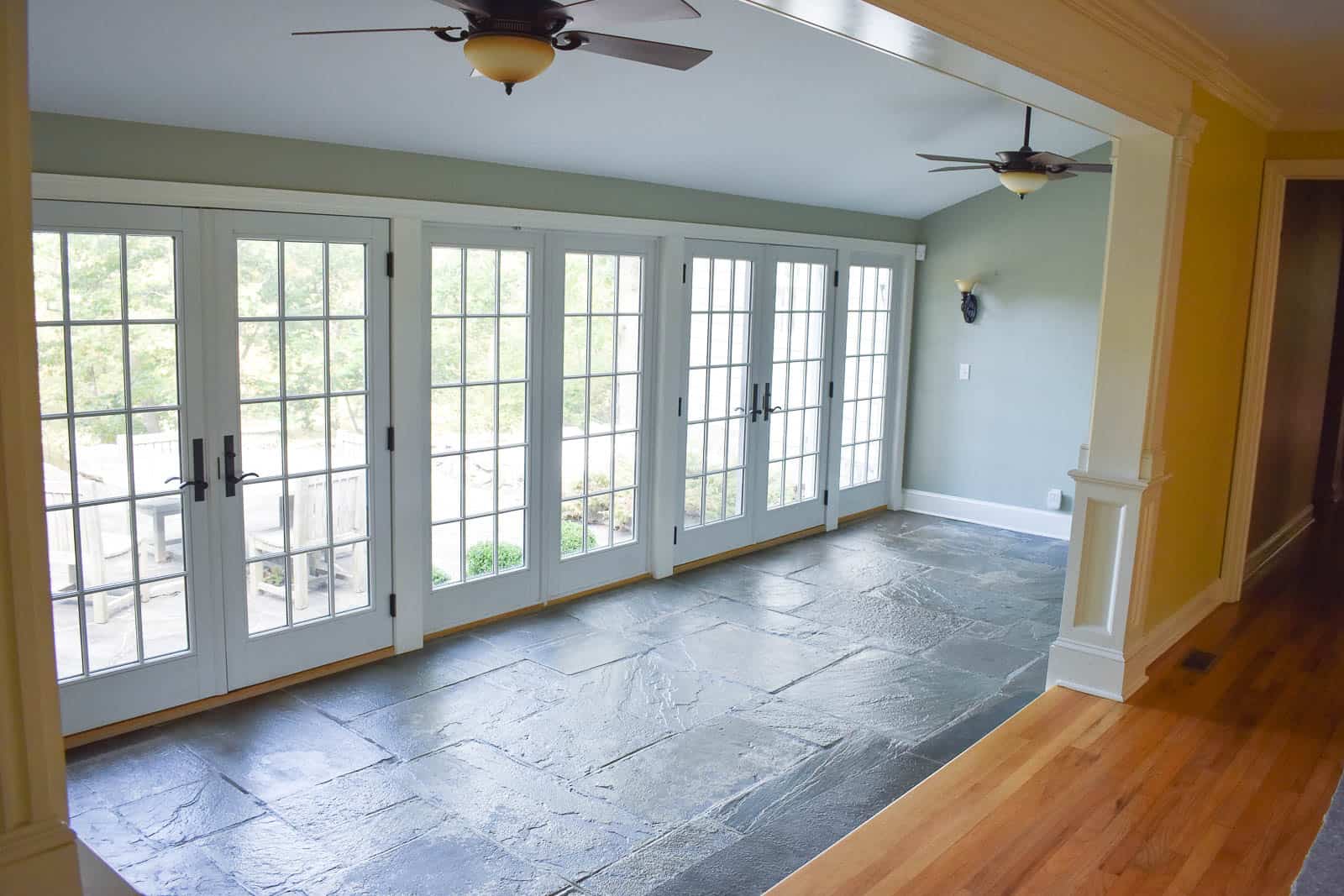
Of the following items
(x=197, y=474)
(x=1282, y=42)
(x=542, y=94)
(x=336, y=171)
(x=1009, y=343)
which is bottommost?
(x=197, y=474)

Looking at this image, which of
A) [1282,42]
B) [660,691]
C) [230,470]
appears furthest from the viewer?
[660,691]

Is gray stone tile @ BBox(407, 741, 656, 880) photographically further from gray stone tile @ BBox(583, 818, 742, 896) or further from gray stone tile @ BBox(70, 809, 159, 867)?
gray stone tile @ BBox(70, 809, 159, 867)

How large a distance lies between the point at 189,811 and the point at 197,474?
1.30 metres

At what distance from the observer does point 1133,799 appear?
330 centimetres

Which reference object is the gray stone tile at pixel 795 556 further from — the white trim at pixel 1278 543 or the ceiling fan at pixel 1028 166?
the ceiling fan at pixel 1028 166

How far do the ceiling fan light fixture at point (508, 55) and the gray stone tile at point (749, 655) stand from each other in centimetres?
287

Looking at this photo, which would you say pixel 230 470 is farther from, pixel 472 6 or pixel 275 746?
pixel 472 6

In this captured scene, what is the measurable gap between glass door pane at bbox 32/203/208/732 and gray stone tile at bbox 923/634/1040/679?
3331mm

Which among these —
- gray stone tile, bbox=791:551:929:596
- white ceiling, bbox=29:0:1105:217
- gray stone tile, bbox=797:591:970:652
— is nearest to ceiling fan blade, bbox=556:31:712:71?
white ceiling, bbox=29:0:1105:217

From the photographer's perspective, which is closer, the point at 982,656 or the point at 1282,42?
the point at 1282,42

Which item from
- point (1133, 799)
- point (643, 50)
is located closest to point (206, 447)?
point (643, 50)

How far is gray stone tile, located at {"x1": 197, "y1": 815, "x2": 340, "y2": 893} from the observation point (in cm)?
302

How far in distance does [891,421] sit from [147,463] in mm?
5631

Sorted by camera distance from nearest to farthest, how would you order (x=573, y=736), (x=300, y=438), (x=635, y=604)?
1. (x=573, y=736)
2. (x=300, y=438)
3. (x=635, y=604)
